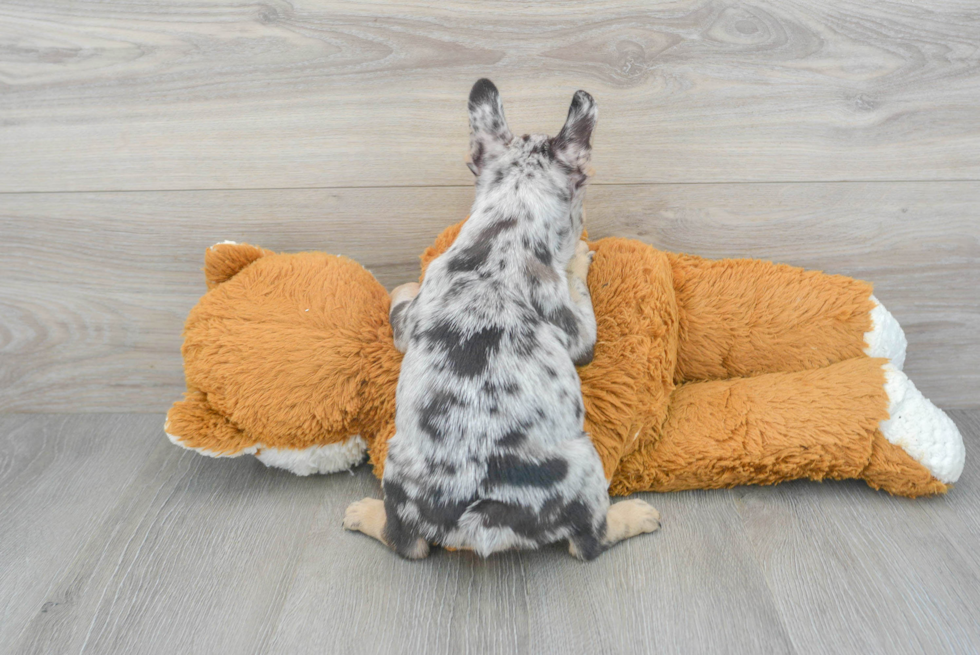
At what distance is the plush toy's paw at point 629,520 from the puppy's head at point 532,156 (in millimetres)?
895

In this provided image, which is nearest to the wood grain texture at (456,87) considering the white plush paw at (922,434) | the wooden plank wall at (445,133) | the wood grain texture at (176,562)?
the wooden plank wall at (445,133)

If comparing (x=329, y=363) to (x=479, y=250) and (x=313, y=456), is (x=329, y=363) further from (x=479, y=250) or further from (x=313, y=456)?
(x=479, y=250)

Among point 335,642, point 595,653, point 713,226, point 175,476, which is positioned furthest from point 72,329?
point 713,226

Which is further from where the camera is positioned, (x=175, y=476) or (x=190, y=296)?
(x=190, y=296)

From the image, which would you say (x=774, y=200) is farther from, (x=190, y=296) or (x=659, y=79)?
(x=190, y=296)

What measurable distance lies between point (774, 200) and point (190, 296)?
89.9 inches

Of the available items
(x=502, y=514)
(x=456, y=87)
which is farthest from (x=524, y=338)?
(x=456, y=87)

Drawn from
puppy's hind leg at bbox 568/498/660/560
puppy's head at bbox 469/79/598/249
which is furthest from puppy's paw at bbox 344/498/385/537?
puppy's head at bbox 469/79/598/249

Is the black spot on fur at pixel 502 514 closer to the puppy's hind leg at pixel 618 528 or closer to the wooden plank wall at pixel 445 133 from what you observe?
the puppy's hind leg at pixel 618 528

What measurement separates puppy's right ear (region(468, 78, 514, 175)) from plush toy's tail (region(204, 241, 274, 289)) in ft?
2.91

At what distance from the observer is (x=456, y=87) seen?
89.9 inches

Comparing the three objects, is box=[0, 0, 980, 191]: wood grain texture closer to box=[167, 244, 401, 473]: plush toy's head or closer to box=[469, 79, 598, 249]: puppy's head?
box=[469, 79, 598, 249]: puppy's head

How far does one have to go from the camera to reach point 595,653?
167 cm

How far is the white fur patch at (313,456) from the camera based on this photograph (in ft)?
7.27
